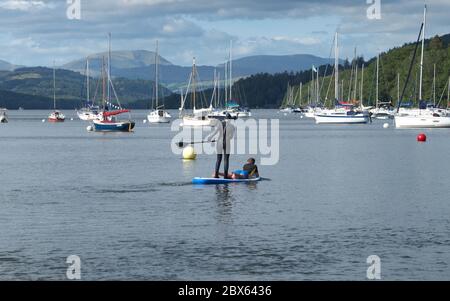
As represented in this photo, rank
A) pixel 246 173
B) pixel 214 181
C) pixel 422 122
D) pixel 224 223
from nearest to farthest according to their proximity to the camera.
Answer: pixel 224 223 → pixel 214 181 → pixel 246 173 → pixel 422 122

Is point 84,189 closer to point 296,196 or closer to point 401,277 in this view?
point 296,196

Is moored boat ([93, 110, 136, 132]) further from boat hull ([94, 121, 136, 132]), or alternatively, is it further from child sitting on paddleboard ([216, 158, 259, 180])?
child sitting on paddleboard ([216, 158, 259, 180])

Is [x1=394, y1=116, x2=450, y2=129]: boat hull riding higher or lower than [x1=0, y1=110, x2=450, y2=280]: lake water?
higher

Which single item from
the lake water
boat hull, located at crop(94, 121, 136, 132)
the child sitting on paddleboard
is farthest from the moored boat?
the child sitting on paddleboard

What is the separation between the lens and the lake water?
100 feet

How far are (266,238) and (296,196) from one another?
15.8m

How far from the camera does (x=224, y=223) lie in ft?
132

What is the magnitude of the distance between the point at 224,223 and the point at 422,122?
4715 inches

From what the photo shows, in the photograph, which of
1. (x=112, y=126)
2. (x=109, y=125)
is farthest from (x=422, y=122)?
(x=109, y=125)

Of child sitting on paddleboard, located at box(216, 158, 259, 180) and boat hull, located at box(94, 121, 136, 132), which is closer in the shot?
child sitting on paddleboard, located at box(216, 158, 259, 180)

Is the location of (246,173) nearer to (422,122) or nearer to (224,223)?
(224,223)

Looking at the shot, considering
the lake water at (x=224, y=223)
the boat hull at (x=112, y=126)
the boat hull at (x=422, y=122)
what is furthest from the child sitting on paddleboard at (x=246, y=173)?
the boat hull at (x=422, y=122)

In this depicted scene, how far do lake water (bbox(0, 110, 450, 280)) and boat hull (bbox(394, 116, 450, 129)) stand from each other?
270ft
